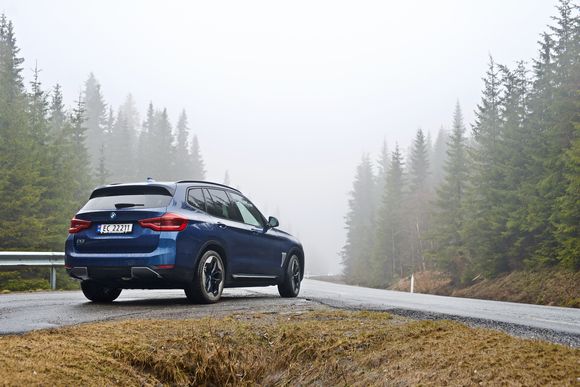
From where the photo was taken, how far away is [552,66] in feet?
97.1

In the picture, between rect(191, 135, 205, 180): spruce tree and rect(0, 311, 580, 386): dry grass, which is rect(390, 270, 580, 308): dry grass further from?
rect(191, 135, 205, 180): spruce tree

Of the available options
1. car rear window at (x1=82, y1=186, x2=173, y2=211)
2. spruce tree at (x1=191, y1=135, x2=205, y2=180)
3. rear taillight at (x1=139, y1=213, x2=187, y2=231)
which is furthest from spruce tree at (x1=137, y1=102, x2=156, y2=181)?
rear taillight at (x1=139, y1=213, x2=187, y2=231)

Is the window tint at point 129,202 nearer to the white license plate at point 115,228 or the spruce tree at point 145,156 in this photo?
the white license plate at point 115,228

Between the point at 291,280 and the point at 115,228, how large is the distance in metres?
3.94

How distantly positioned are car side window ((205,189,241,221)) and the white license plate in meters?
1.32

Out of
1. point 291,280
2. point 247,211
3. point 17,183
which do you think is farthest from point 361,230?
point 247,211

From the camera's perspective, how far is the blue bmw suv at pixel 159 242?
7.75m

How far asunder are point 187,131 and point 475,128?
6016 centimetres

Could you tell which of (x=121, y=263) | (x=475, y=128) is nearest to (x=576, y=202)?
(x=475, y=128)

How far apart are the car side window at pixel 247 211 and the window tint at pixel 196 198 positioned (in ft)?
3.29

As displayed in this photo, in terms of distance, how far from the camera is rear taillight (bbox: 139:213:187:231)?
778 centimetres

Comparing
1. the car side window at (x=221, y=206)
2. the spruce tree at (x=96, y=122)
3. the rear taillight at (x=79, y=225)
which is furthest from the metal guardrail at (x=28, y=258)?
the spruce tree at (x=96, y=122)

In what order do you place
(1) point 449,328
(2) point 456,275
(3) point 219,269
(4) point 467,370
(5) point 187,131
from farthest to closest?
(5) point 187,131
(2) point 456,275
(3) point 219,269
(1) point 449,328
(4) point 467,370

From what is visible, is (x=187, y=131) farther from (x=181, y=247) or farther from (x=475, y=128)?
(x=181, y=247)
